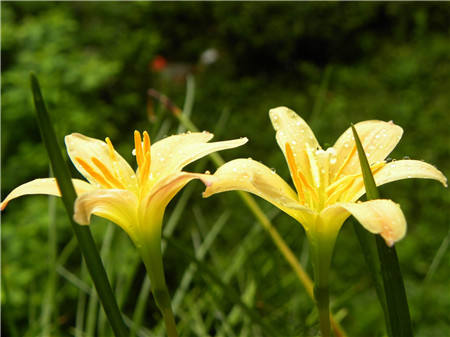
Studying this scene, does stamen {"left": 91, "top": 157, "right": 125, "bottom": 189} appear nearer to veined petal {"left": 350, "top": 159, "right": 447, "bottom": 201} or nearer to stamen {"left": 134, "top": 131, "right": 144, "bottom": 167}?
stamen {"left": 134, "top": 131, "right": 144, "bottom": 167}

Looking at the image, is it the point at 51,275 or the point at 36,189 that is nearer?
the point at 36,189

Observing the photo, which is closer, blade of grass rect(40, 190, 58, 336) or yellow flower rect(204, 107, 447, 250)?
yellow flower rect(204, 107, 447, 250)

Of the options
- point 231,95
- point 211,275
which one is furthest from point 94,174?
point 231,95

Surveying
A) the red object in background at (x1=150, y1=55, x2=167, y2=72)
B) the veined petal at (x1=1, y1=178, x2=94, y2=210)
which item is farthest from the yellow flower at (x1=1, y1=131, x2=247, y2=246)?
the red object in background at (x1=150, y1=55, x2=167, y2=72)

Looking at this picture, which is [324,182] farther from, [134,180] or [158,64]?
[158,64]

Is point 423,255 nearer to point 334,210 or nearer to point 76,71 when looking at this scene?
point 76,71

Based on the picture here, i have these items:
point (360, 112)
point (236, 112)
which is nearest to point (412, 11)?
point (360, 112)

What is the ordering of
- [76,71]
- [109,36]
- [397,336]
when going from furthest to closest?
[109,36]
[76,71]
[397,336]
